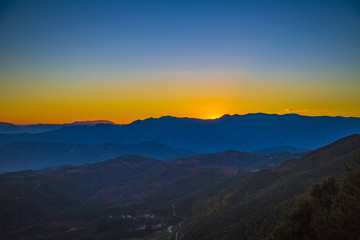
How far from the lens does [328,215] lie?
20.8 m

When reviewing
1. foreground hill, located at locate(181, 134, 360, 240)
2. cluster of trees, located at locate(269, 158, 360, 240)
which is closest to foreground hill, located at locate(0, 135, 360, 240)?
foreground hill, located at locate(181, 134, 360, 240)

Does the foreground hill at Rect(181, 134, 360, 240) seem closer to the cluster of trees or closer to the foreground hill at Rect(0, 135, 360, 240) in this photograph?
the foreground hill at Rect(0, 135, 360, 240)

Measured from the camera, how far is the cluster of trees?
60.8 ft

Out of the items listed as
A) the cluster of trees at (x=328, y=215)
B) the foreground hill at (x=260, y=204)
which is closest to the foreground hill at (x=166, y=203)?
the foreground hill at (x=260, y=204)

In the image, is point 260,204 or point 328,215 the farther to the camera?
point 260,204

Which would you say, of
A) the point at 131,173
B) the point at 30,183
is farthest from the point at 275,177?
the point at 131,173

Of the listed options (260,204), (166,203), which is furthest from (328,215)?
(166,203)

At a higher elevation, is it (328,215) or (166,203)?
(328,215)

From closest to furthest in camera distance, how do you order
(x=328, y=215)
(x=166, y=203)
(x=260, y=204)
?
(x=328, y=215) < (x=260, y=204) < (x=166, y=203)

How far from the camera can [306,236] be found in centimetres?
2206

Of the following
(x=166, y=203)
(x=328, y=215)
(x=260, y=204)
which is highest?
(x=328, y=215)

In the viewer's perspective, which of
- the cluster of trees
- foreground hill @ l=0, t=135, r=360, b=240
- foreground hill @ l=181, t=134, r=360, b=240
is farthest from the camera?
foreground hill @ l=0, t=135, r=360, b=240

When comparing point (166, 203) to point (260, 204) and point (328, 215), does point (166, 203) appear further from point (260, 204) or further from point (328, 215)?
point (328, 215)

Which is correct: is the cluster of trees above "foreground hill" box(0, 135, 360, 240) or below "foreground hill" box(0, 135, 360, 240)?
above
